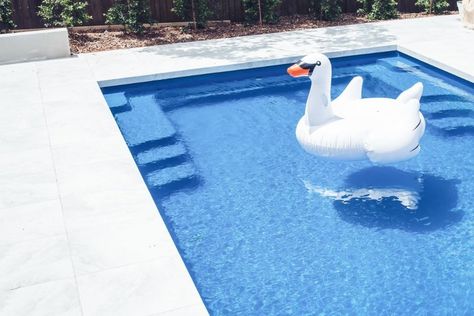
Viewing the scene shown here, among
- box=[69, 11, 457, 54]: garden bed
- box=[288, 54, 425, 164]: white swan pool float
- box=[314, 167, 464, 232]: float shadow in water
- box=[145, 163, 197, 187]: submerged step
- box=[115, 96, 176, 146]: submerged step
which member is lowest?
box=[314, 167, 464, 232]: float shadow in water

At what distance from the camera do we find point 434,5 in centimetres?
1426

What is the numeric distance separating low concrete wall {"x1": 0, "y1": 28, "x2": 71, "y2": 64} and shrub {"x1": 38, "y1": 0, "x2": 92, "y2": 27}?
1255mm

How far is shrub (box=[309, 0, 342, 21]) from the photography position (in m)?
13.7

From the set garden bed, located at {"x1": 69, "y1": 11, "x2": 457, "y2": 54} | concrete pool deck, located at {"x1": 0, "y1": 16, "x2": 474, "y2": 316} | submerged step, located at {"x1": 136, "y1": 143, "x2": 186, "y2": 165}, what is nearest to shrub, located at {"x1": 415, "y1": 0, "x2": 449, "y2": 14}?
garden bed, located at {"x1": 69, "y1": 11, "x2": 457, "y2": 54}

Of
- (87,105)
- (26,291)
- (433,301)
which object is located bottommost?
(433,301)

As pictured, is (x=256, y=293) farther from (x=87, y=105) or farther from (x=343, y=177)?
(x=87, y=105)

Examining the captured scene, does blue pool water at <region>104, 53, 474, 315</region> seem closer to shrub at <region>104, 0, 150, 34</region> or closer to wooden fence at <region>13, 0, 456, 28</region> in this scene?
shrub at <region>104, 0, 150, 34</region>

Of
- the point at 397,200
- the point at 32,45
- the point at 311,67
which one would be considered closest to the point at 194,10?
the point at 32,45

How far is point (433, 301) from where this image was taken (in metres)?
5.27

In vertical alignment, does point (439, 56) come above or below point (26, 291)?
above

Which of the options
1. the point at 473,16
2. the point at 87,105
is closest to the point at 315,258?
the point at 87,105

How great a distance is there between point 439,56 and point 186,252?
22.3 ft

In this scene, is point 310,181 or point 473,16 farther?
point 473,16

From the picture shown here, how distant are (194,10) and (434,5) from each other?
550 centimetres
